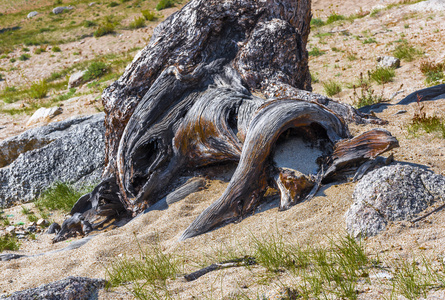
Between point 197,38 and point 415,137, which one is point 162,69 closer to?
point 197,38

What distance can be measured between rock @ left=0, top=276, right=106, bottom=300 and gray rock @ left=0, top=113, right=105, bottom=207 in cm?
405

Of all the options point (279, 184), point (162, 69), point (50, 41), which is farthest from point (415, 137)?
point (50, 41)

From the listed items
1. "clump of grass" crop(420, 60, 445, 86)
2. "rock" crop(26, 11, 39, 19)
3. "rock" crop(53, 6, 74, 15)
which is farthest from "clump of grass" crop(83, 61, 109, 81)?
"rock" crop(26, 11, 39, 19)

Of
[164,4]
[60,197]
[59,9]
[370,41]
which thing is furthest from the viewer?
[59,9]

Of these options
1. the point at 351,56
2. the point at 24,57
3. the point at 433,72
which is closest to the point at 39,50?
the point at 24,57

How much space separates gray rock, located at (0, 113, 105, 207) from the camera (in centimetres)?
657

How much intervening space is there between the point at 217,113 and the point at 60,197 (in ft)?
10.7

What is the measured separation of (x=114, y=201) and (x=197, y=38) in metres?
2.47

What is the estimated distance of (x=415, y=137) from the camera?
176 inches

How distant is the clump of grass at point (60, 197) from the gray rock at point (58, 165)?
18 centimetres

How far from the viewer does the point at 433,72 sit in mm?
7562

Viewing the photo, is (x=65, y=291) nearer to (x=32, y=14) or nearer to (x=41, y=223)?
(x=41, y=223)

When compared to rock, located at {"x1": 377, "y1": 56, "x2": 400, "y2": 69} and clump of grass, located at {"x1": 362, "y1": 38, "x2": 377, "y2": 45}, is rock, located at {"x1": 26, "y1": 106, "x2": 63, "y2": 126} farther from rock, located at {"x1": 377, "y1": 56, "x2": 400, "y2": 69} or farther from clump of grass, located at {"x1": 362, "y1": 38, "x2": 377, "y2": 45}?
clump of grass, located at {"x1": 362, "y1": 38, "x2": 377, "y2": 45}

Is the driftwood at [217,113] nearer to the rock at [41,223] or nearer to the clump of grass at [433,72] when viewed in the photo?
the rock at [41,223]
